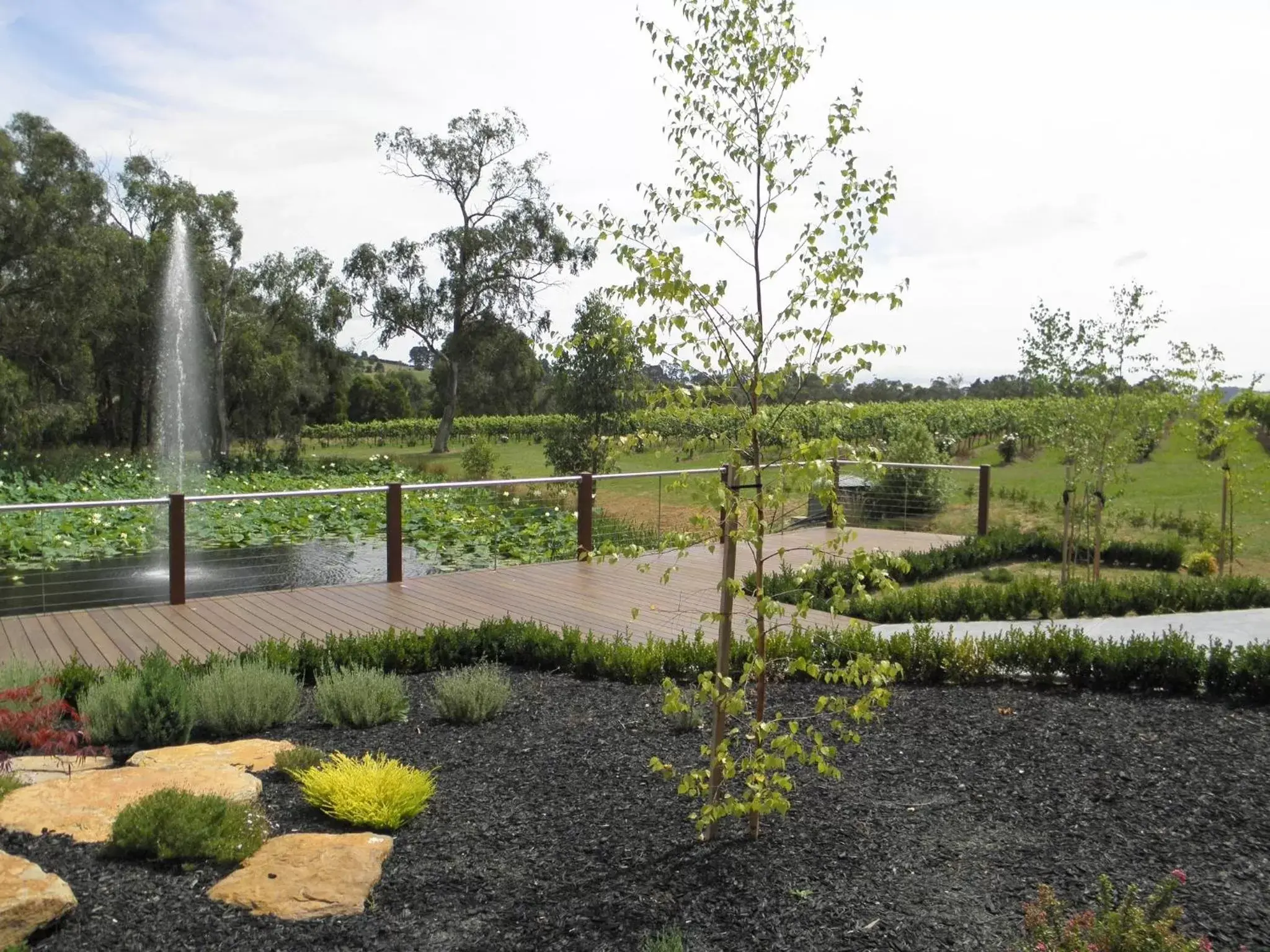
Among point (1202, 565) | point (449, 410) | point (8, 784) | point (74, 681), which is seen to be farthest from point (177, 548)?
point (449, 410)

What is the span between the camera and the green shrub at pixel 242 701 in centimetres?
470

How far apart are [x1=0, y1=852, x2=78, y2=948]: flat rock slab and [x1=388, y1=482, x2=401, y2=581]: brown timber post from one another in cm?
564

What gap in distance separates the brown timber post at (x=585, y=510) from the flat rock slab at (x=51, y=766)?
19.1 feet

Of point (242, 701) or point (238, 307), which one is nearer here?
point (242, 701)

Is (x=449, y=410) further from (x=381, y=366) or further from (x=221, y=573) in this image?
(x=381, y=366)

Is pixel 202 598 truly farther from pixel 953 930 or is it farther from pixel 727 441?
pixel 953 930

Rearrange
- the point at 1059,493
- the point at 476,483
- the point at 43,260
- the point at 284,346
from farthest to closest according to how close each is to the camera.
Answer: the point at 284,346, the point at 43,260, the point at 1059,493, the point at 476,483

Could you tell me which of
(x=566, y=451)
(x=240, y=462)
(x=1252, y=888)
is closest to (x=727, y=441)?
(x=1252, y=888)

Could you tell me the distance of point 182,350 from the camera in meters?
26.6

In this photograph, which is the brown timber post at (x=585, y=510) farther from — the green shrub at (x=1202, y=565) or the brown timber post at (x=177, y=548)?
the green shrub at (x=1202, y=565)

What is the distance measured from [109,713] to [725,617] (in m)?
3.08

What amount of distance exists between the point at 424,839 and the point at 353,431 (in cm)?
3996

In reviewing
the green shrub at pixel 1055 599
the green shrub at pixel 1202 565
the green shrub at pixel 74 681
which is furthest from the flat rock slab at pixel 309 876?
the green shrub at pixel 1202 565

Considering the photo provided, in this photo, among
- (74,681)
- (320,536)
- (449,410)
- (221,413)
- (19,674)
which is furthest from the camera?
(449,410)
